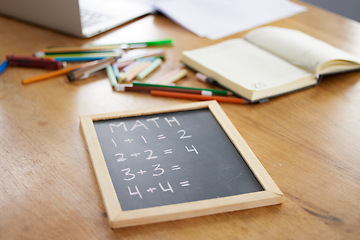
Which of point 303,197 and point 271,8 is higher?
point 271,8

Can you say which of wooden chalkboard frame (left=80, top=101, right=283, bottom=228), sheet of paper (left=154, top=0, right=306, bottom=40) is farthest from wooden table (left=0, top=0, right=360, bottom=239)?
sheet of paper (left=154, top=0, right=306, bottom=40)

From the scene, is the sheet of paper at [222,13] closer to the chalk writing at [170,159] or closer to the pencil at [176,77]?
the pencil at [176,77]

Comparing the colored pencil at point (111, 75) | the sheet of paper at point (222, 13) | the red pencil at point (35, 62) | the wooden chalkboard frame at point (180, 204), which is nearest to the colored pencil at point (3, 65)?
the red pencil at point (35, 62)

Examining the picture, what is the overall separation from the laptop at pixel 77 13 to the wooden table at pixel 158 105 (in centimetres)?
4

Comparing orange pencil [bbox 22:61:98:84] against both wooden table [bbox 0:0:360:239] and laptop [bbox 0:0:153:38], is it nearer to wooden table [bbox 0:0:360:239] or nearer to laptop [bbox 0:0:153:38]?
wooden table [bbox 0:0:360:239]

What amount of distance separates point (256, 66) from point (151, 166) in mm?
421

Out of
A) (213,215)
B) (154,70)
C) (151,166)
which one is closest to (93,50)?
(154,70)

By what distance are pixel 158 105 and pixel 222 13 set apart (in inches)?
22.0

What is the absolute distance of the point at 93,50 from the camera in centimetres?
104

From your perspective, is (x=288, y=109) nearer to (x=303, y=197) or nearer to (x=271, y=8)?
(x=303, y=197)

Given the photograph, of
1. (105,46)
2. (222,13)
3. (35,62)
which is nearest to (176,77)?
(105,46)

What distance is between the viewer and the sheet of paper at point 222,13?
3.92ft

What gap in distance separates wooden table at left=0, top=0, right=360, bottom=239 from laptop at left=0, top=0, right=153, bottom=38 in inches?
1.5

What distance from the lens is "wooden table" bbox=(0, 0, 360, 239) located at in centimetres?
58
